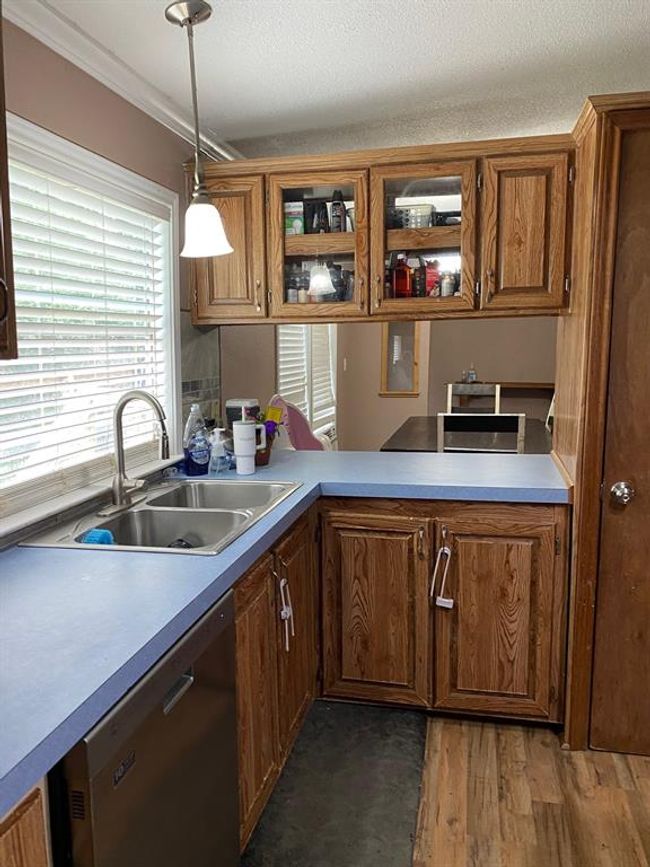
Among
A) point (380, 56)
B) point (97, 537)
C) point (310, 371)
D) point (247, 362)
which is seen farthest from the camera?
point (310, 371)

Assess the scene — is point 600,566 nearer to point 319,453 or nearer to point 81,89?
point 319,453

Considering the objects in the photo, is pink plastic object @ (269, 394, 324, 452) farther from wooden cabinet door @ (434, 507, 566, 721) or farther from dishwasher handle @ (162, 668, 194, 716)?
dishwasher handle @ (162, 668, 194, 716)

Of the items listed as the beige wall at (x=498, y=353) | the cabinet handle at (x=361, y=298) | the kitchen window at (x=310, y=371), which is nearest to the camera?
the cabinet handle at (x=361, y=298)

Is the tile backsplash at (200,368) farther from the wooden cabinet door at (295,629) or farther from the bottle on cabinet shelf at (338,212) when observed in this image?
the wooden cabinet door at (295,629)

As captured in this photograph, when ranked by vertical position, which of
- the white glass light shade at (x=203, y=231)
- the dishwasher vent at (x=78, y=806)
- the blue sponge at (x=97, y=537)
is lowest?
the dishwasher vent at (x=78, y=806)

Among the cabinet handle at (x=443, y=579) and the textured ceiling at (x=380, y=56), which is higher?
the textured ceiling at (x=380, y=56)

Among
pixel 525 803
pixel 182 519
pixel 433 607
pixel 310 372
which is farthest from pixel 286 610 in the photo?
pixel 310 372

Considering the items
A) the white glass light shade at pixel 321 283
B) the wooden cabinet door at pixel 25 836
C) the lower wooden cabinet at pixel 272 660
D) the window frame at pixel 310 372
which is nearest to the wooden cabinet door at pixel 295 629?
the lower wooden cabinet at pixel 272 660

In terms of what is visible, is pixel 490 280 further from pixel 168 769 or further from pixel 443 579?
pixel 168 769

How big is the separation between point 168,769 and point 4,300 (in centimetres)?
92

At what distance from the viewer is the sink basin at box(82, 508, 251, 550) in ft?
6.83

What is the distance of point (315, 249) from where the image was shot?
8.89 ft

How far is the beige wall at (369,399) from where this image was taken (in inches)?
280

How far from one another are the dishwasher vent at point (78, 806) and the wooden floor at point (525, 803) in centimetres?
115
